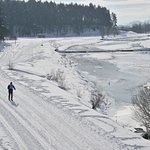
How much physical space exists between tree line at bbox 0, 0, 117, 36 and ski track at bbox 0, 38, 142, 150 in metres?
93.5

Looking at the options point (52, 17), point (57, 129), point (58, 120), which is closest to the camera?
point (57, 129)

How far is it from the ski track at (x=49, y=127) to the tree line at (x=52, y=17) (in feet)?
307

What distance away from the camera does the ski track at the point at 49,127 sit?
15422mm

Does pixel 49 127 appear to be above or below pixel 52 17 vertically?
below

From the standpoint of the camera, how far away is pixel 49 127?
705 inches

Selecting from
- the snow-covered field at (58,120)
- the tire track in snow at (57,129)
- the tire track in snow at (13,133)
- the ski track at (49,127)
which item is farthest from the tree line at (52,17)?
the tire track in snow at (13,133)

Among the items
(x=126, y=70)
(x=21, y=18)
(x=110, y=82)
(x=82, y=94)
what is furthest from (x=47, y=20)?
(x=82, y=94)

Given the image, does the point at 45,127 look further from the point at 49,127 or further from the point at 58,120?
the point at 58,120

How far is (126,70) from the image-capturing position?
172 feet

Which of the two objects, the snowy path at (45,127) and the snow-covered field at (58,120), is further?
the snow-covered field at (58,120)

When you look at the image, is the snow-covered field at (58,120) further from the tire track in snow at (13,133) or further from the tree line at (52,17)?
the tree line at (52,17)

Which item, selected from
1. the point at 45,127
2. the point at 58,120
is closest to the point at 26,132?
the point at 45,127

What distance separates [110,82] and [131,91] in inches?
232

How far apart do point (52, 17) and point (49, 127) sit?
465 feet
